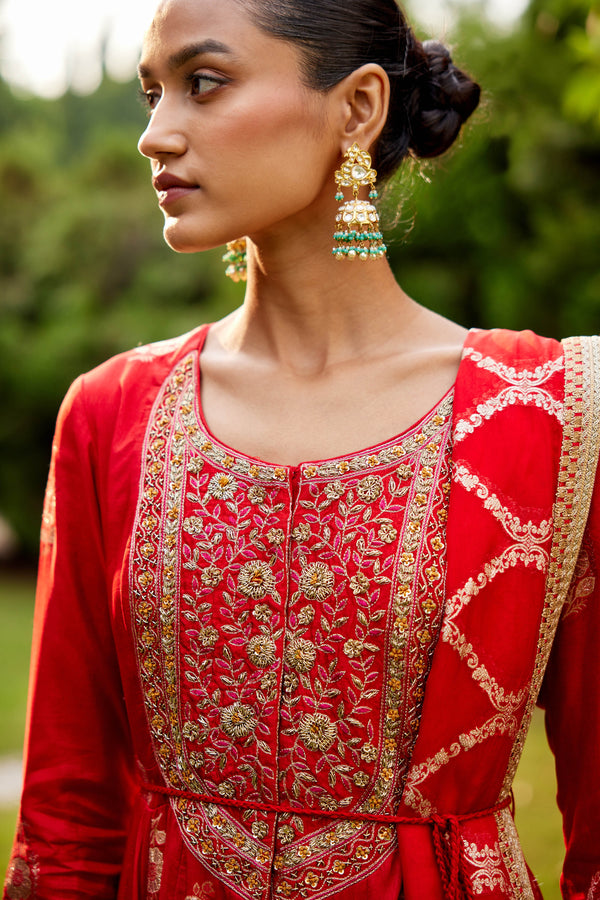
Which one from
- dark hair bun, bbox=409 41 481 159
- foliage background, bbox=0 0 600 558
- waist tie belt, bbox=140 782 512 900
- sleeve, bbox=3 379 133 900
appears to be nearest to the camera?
waist tie belt, bbox=140 782 512 900

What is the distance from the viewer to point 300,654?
170 cm

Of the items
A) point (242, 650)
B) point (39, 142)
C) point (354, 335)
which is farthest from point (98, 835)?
point (39, 142)

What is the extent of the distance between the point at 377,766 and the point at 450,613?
0.29 m

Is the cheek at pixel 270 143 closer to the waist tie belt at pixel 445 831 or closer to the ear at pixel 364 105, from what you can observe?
the ear at pixel 364 105

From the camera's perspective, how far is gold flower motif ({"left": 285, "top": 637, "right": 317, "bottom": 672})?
169cm

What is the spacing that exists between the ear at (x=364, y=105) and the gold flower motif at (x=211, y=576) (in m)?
0.78

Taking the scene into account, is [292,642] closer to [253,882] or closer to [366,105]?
[253,882]

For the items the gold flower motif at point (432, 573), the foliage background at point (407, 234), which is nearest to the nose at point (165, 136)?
the foliage background at point (407, 234)

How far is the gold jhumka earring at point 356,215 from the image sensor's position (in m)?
1.81

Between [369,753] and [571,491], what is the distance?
21.5 inches

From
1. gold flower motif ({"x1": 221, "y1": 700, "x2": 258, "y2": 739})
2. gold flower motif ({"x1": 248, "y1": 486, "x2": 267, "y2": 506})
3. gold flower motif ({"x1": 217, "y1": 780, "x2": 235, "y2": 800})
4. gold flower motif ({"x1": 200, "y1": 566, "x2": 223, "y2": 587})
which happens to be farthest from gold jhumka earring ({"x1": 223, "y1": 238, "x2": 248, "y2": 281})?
gold flower motif ({"x1": 217, "y1": 780, "x2": 235, "y2": 800})

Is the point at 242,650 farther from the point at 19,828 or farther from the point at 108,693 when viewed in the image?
the point at 19,828

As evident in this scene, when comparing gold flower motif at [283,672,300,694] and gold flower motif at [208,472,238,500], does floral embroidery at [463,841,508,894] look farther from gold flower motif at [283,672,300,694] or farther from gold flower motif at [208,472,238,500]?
gold flower motif at [208,472,238,500]

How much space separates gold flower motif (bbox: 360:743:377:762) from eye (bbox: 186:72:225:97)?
1.12m
